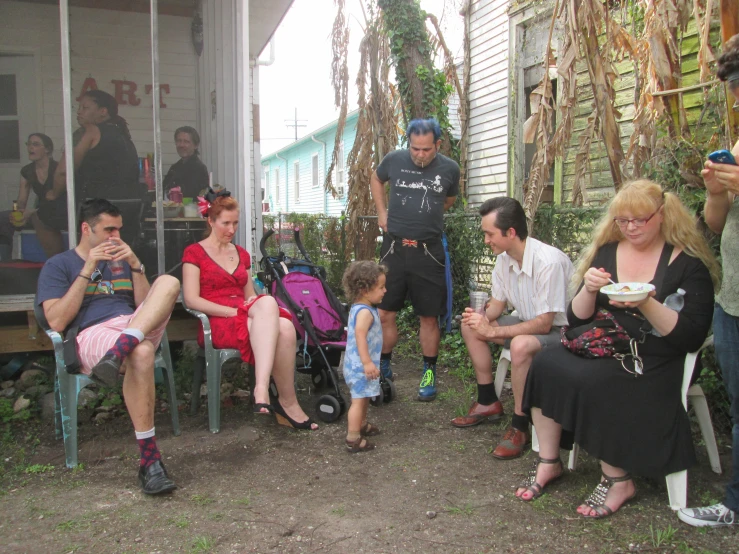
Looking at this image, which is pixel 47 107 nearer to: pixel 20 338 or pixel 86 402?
pixel 20 338

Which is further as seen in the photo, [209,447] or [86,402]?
[86,402]

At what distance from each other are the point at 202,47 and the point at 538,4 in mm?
4129

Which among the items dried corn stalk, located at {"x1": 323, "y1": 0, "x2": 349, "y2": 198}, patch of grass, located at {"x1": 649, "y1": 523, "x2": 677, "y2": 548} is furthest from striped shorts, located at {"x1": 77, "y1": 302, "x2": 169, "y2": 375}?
dried corn stalk, located at {"x1": 323, "y1": 0, "x2": 349, "y2": 198}

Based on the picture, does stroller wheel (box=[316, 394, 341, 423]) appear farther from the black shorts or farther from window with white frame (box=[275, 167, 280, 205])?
window with white frame (box=[275, 167, 280, 205])

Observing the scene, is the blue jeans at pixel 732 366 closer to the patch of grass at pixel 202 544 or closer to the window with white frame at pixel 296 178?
the patch of grass at pixel 202 544

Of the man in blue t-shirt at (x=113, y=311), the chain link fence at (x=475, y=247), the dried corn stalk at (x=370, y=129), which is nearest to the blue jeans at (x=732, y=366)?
the chain link fence at (x=475, y=247)

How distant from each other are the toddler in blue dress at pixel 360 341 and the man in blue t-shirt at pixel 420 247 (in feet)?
2.59

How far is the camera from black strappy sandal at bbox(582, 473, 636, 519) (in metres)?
2.51

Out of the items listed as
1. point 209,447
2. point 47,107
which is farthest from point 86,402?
point 47,107

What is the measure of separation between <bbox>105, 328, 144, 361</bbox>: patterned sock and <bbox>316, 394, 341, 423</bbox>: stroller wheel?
1.21 meters

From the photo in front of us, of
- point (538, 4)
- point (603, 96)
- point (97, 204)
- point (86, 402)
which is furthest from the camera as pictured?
point (538, 4)

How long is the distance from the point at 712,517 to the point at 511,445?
3.20ft

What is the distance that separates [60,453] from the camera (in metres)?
3.34

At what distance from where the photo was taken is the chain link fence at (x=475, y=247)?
3.32m
